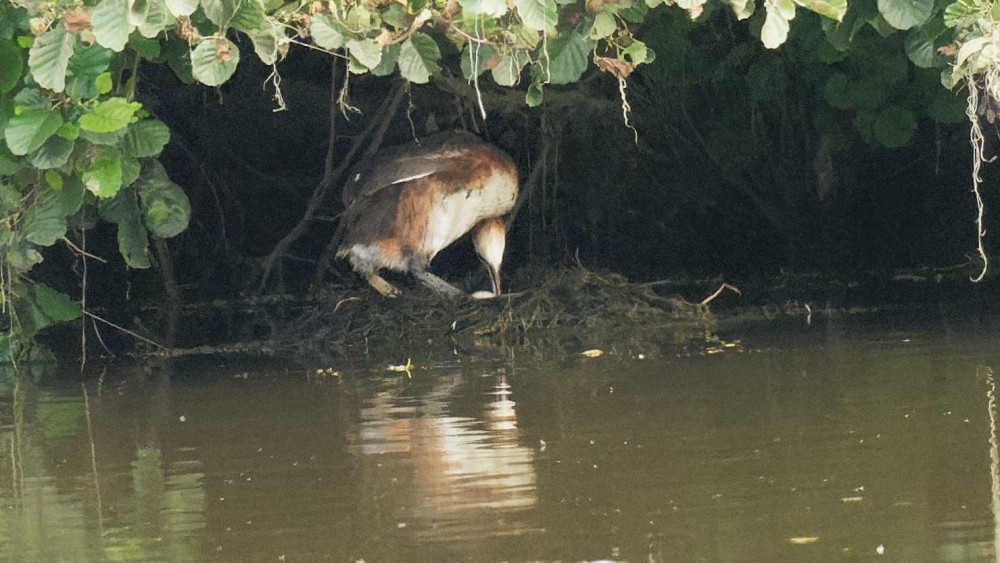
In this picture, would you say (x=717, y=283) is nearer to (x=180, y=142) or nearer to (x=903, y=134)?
(x=903, y=134)

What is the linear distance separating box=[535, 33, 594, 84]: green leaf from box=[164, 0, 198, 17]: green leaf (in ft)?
4.37

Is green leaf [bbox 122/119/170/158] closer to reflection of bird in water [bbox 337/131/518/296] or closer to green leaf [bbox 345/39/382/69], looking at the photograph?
green leaf [bbox 345/39/382/69]

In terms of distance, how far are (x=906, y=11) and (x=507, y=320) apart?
10.4 ft

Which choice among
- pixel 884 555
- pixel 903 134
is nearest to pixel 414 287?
pixel 903 134

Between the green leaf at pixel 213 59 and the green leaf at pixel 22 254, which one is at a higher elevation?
the green leaf at pixel 213 59

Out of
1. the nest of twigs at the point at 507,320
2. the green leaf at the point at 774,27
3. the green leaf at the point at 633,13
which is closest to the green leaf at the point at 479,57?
Answer: the green leaf at the point at 633,13

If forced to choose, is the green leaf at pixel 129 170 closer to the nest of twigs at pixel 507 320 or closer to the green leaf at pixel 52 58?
the green leaf at pixel 52 58

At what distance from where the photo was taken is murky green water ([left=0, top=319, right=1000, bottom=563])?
4.00m

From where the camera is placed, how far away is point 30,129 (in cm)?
582

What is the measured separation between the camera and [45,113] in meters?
5.86

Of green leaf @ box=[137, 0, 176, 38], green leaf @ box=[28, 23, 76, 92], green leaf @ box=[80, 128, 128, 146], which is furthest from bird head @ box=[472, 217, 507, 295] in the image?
green leaf @ box=[137, 0, 176, 38]

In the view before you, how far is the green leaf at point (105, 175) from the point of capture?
20.3ft

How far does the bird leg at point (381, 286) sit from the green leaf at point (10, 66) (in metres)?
3.37

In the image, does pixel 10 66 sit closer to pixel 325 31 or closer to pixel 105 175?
pixel 105 175
